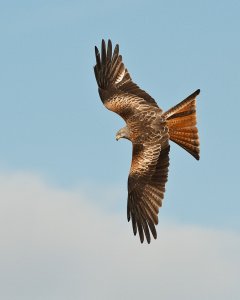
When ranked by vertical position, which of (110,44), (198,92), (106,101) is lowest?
(198,92)

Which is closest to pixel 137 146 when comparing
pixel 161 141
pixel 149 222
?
pixel 161 141

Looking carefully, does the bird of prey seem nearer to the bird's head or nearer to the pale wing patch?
the bird's head

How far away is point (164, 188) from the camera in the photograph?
16.5 m

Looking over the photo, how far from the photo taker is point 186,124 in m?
16.7

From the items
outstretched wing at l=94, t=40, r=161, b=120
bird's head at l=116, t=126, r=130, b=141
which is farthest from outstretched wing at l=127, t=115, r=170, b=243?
outstretched wing at l=94, t=40, r=161, b=120

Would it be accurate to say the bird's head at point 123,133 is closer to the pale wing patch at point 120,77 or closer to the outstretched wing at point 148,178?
the outstretched wing at point 148,178

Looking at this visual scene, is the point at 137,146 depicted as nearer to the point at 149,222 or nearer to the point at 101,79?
the point at 149,222

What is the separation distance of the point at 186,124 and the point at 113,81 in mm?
3345

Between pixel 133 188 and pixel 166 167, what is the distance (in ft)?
2.74

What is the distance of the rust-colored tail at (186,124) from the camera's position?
16672 mm

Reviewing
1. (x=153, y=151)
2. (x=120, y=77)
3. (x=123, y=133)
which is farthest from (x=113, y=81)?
(x=153, y=151)

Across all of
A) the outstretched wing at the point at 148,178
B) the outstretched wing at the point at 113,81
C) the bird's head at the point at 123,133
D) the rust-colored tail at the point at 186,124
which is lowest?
the outstretched wing at the point at 148,178

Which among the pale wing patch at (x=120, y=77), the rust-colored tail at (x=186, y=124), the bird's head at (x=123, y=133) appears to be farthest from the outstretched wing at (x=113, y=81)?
the rust-colored tail at (x=186, y=124)

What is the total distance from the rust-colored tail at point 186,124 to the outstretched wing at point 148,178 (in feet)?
0.81
